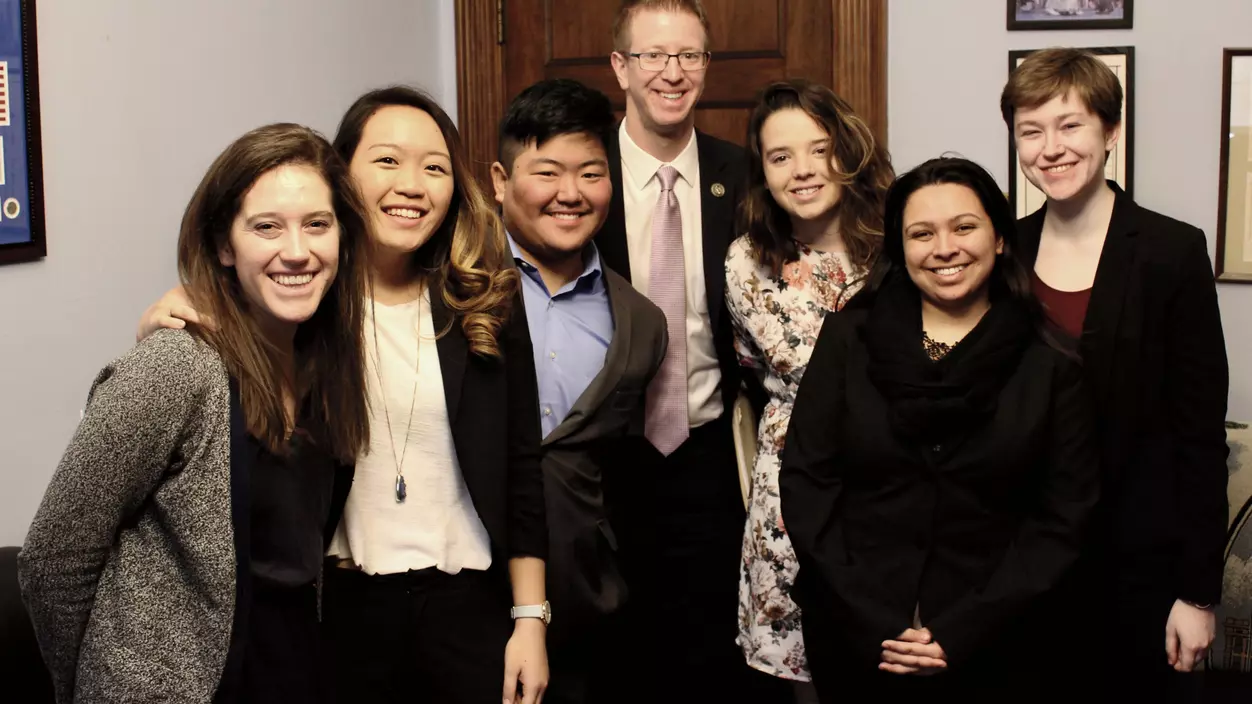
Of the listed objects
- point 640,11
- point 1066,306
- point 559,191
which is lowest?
point 1066,306

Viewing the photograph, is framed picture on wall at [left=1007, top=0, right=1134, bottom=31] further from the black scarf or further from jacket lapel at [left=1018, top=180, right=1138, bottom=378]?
the black scarf

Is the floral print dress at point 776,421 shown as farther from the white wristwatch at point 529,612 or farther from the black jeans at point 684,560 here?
the white wristwatch at point 529,612

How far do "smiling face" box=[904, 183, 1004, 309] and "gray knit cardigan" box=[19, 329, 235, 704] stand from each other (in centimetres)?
113

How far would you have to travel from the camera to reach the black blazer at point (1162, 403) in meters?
2.04

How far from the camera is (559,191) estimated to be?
84.0 inches

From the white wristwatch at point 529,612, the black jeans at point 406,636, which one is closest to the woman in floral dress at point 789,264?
the white wristwatch at point 529,612

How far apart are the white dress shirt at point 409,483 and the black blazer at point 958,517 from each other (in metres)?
0.59

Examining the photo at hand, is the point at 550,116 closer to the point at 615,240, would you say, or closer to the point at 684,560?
the point at 615,240

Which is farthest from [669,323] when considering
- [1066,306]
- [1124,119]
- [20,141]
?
[1124,119]

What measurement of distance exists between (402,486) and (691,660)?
1030mm

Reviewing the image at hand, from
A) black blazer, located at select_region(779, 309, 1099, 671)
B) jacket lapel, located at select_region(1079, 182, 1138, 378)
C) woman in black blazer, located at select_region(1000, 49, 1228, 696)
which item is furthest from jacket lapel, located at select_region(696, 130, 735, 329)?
jacket lapel, located at select_region(1079, 182, 1138, 378)

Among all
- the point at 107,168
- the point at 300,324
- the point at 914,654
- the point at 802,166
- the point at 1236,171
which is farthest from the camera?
the point at 1236,171

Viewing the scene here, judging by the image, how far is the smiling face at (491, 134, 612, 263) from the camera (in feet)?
7.02

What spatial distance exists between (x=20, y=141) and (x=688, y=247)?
4.23ft
